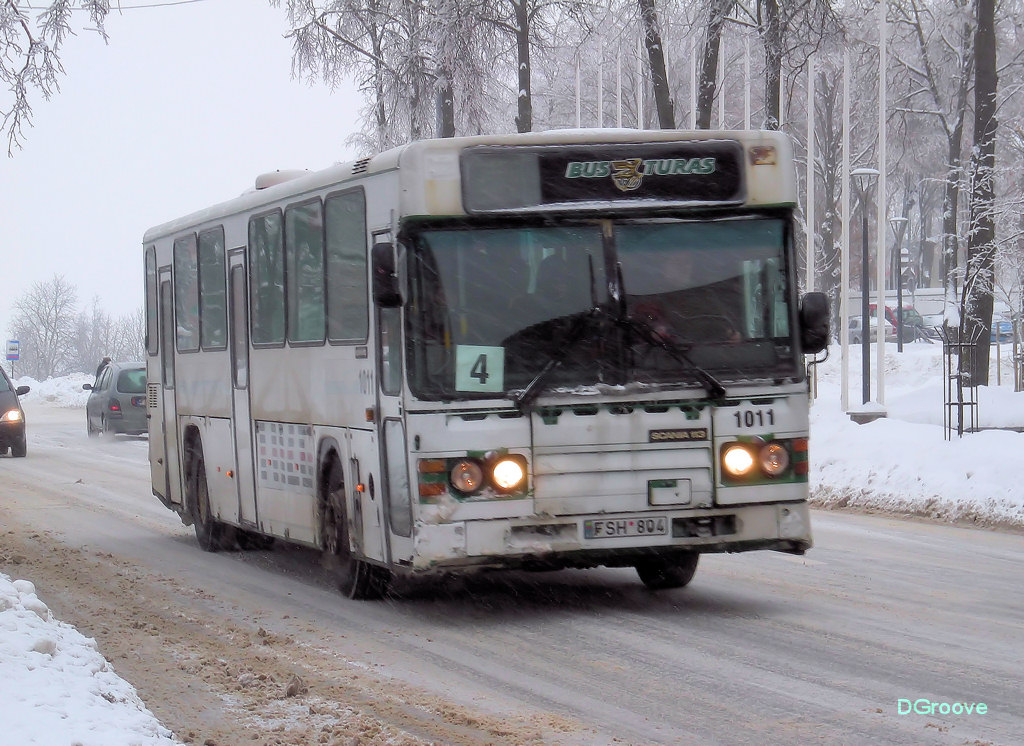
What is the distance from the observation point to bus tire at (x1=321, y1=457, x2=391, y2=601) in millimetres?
10734

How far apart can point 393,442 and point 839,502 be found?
9.32 metres

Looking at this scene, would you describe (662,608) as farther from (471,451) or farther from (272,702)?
(272,702)

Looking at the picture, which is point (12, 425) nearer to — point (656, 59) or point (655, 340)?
point (656, 59)

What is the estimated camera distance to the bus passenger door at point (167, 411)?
15.3 meters

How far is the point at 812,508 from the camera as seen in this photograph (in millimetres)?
17922

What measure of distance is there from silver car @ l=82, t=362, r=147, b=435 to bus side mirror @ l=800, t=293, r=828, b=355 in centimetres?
2819

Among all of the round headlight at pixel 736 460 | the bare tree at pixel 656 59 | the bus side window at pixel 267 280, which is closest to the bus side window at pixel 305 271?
the bus side window at pixel 267 280

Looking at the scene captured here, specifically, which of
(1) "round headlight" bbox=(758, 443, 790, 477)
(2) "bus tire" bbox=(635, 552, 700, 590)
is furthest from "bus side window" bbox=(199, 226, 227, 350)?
(1) "round headlight" bbox=(758, 443, 790, 477)

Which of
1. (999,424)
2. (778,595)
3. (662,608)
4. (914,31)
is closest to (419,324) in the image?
(662,608)

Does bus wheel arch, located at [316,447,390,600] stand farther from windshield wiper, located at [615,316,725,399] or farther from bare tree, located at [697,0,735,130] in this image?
bare tree, located at [697,0,735,130]

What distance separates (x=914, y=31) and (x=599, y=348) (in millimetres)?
40525

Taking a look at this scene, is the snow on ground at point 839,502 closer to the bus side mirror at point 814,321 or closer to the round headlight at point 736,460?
the round headlight at point 736,460

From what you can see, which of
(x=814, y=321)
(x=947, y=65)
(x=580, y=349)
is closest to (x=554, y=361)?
(x=580, y=349)

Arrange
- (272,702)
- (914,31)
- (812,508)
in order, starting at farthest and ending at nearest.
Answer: (914,31) → (812,508) → (272,702)
